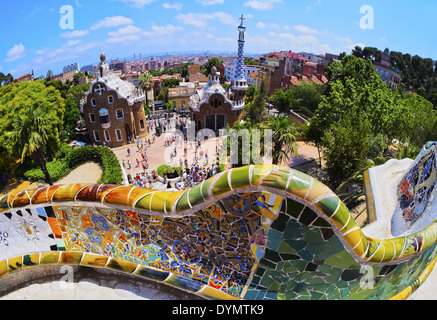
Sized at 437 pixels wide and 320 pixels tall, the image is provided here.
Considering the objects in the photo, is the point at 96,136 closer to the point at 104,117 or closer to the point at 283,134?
the point at 104,117

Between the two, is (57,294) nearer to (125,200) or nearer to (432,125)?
(125,200)

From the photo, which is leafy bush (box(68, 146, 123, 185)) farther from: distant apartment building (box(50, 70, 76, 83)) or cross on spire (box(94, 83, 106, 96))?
distant apartment building (box(50, 70, 76, 83))

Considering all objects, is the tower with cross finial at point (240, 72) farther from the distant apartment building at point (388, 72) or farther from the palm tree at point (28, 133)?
the distant apartment building at point (388, 72)

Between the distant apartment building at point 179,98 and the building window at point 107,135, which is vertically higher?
the distant apartment building at point 179,98

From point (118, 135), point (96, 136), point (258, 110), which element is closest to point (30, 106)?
point (96, 136)

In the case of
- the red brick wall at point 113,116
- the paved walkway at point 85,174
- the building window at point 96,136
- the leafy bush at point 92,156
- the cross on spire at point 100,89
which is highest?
the cross on spire at point 100,89

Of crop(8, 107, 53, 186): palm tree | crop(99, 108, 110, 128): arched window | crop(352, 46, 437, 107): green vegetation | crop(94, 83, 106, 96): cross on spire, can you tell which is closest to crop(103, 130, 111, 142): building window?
crop(99, 108, 110, 128): arched window

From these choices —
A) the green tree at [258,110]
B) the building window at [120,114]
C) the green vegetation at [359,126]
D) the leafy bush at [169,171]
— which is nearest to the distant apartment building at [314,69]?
the green tree at [258,110]

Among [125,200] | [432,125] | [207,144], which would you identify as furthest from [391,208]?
[207,144]

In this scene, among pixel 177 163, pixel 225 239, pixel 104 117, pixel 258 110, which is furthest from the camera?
pixel 258 110
